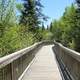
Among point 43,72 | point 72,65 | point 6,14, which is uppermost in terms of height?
point 6,14

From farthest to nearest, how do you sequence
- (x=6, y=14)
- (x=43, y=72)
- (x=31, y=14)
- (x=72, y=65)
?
(x=31, y=14) → (x=6, y=14) → (x=43, y=72) → (x=72, y=65)

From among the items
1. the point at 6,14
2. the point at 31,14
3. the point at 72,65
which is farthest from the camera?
the point at 31,14

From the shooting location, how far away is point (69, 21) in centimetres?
6994

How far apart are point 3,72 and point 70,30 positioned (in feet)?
192

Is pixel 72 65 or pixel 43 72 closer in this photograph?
pixel 72 65

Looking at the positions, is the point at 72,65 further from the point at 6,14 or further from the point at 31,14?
the point at 31,14

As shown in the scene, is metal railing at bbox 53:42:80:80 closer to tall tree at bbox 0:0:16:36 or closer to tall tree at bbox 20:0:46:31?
tall tree at bbox 0:0:16:36

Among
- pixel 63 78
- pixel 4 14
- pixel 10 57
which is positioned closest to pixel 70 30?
pixel 4 14

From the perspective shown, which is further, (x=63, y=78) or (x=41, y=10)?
(x=41, y=10)

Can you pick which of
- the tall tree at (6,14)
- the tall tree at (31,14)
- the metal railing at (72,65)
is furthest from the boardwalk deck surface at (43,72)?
the tall tree at (31,14)

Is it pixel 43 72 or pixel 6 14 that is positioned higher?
pixel 6 14

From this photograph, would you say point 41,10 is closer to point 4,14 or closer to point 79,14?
point 79,14

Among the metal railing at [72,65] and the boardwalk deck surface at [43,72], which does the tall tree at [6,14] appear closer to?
the boardwalk deck surface at [43,72]

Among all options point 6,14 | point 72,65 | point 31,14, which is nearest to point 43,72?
point 72,65
